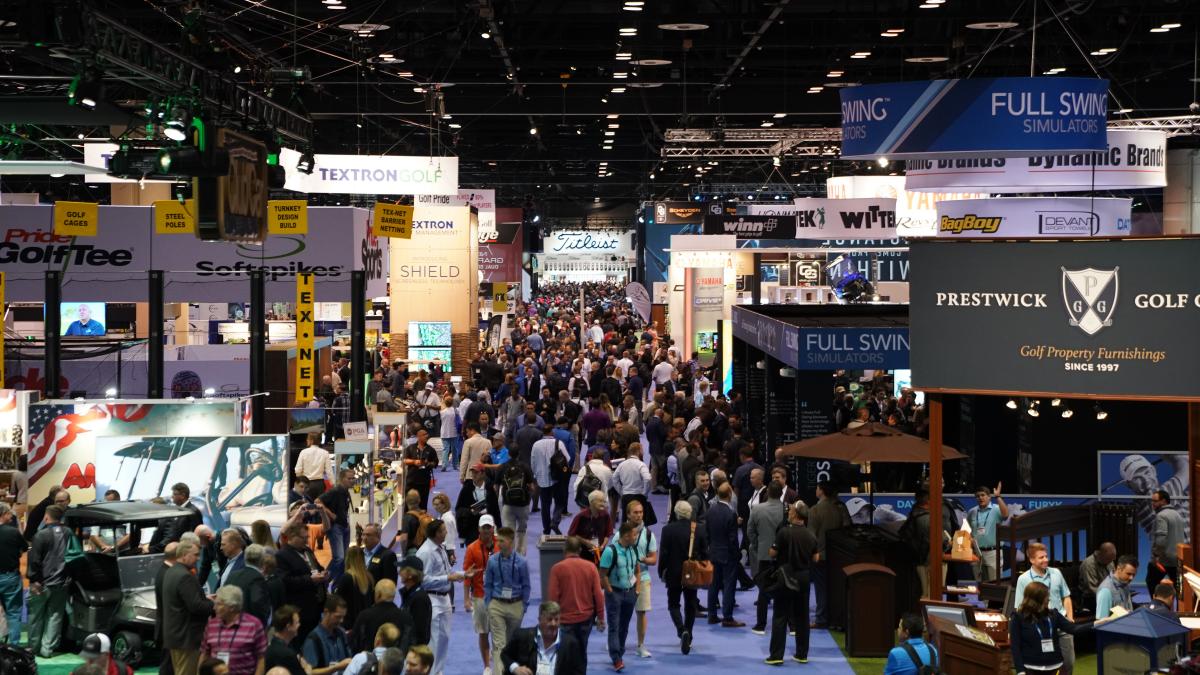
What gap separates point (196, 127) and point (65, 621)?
5.55m

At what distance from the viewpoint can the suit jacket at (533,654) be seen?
8.64 m

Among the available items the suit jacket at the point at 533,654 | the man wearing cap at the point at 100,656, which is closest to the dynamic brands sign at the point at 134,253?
the suit jacket at the point at 533,654

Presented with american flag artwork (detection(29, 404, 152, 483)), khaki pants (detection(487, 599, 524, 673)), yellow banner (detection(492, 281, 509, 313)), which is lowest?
khaki pants (detection(487, 599, 524, 673))

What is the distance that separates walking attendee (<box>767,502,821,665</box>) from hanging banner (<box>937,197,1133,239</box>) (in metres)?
8.10

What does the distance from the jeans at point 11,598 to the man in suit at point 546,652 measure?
5.04 metres

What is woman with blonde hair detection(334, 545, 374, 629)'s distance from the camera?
9.69 metres

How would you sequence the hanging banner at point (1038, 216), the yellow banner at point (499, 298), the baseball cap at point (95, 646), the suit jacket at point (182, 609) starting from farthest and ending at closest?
the yellow banner at point (499, 298) < the hanging banner at point (1038, 216) < the suit jacket at point (182, 609) < the baseball cap at point (95, 646)

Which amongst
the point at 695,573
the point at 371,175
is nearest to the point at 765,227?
the point at 371,175

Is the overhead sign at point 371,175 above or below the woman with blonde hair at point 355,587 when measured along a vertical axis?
above

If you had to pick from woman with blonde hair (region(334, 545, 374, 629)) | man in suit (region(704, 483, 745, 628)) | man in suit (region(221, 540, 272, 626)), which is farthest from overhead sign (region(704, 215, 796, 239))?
man in suit (region(221, 540, 272, 626))

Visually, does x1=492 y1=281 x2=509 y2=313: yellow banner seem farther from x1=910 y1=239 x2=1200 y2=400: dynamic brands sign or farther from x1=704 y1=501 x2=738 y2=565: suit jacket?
x1=910 y1=239 x2=1200 y2=400: dynamic brands sign

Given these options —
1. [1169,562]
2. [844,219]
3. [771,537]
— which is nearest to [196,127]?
[771,537]

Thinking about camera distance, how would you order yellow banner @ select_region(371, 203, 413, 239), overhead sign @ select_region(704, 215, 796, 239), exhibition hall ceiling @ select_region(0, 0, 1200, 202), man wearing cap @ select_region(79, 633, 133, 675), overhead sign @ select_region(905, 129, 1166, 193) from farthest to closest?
overhead sign @ select_region(704, 215, 796, 239) < yellow banner @ select_region(371, 203, 413, 239) < exhibition hall ceiling @ select_region(0, 0, 1200, 202) < overhead sign @ select_region(905, 129, 1166, 193) < man wearing cap @ select_region(79, 633, 133, 675)

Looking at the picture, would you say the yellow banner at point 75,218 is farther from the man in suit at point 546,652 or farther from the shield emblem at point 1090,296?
the shield emblem at point 1090,296
